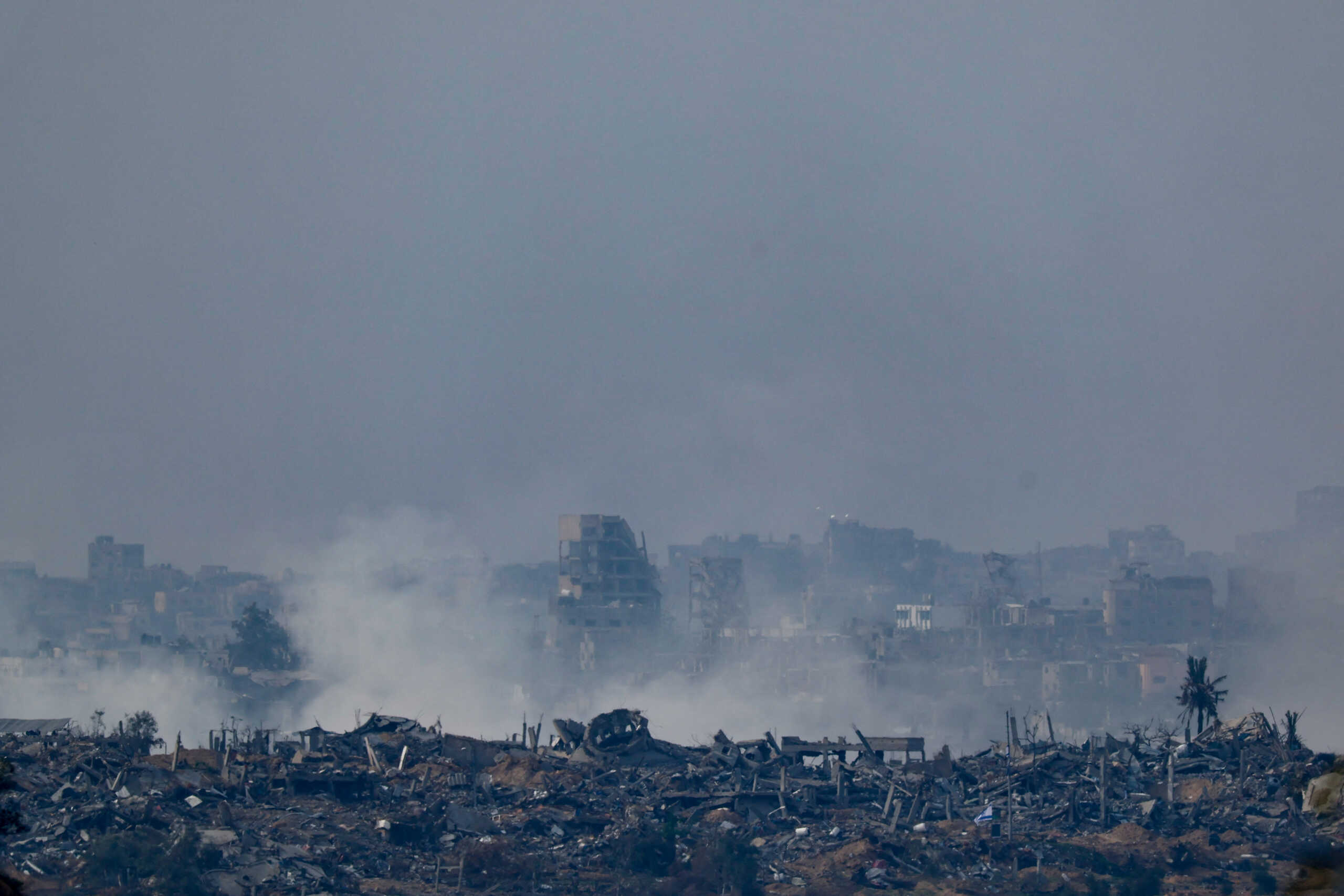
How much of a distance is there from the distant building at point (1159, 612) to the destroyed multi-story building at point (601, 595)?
89.3 feet

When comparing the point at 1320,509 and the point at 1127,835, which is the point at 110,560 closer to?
the point at 1320,509

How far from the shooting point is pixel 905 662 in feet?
309

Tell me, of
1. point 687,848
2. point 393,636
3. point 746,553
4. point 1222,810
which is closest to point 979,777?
point 1222,810

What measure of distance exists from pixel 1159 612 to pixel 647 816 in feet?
250

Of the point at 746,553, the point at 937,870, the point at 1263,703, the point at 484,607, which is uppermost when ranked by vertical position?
the point at 746,553

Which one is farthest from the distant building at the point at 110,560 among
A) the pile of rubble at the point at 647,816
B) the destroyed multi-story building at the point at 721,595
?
the pile of rubble at the point at 647,816

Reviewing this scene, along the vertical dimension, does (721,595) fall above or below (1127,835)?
above

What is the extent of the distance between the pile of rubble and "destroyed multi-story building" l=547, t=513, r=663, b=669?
53505mm

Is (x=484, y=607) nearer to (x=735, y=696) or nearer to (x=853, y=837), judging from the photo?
(x=735, y=696)

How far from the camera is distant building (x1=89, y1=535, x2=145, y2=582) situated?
464 ft

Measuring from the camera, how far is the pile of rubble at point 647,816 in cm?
3219

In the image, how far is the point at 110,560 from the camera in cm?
14212

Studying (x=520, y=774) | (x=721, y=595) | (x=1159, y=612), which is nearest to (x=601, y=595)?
(x=721, y=595)

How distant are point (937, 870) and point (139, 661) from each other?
67168 mm
